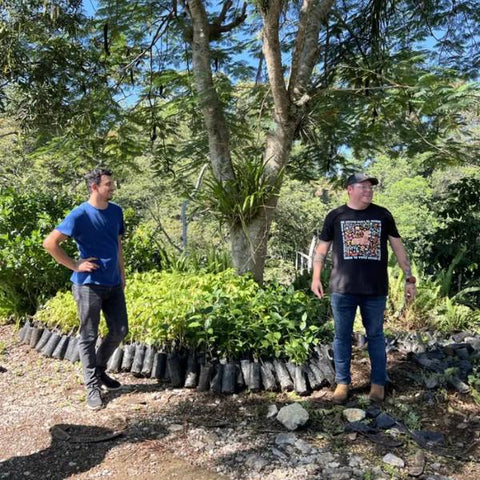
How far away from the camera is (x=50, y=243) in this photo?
3.10 metres

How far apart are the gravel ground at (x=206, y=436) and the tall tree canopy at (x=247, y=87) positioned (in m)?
2.01

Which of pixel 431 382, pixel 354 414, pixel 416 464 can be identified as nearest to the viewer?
pixel 416 464

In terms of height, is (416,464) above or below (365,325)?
below

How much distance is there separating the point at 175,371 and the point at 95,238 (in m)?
1.22

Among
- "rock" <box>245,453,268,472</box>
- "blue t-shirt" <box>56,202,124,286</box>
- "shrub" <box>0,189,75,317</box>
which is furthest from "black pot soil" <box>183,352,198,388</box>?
"shrub" <box>0,189,75,317</box>

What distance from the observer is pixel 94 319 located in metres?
3.24

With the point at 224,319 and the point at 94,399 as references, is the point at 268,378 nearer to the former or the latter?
the point at 224,319

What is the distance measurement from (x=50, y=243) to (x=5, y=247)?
2.12 metres

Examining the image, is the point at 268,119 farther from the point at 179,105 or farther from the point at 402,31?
the point at 402,31

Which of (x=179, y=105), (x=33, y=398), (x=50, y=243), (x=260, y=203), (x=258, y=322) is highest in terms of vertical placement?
(x=179, y=105)

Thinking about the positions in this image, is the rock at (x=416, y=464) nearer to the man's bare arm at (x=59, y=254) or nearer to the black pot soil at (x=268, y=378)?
the black pot soil at (x=268, y=378)

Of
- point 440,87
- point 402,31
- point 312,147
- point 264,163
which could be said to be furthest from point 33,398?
point 402,31

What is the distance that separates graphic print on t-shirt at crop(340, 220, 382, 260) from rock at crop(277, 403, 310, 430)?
106cm

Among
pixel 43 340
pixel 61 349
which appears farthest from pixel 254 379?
pixel 43 340
